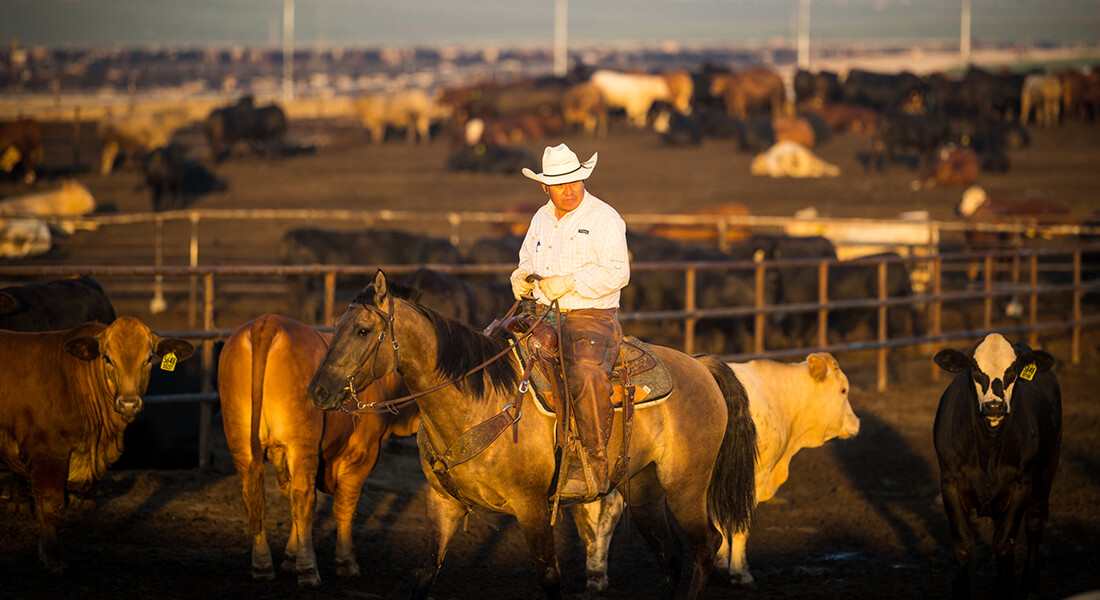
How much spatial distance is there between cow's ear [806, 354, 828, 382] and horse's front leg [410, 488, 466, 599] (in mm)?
3104

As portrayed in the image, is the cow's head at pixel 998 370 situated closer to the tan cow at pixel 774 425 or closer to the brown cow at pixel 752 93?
the tan cow at pixel 774 425

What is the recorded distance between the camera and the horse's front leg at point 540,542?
201 inches

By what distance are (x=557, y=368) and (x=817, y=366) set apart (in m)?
2.86

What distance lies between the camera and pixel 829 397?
757cm

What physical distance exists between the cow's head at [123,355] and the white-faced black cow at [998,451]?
4.36 meters

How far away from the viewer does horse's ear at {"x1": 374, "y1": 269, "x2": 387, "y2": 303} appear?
468cm

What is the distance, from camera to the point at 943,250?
20109mm

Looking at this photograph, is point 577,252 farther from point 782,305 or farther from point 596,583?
point 782,305

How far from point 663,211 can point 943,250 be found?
20.9 ft

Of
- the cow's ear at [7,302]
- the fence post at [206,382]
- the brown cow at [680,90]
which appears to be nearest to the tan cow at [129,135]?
the brown cow at [680,90]

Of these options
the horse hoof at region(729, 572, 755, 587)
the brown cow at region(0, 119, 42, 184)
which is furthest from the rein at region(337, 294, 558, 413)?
the brown cow at region(0, 119, 42, 184)

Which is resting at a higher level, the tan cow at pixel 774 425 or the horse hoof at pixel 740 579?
the tan cow at pixel 774 425

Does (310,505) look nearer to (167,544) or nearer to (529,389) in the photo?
(167,544)

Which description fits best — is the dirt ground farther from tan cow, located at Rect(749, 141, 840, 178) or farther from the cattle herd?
tan cow, located at Rect(749, 141, 840, 178)
